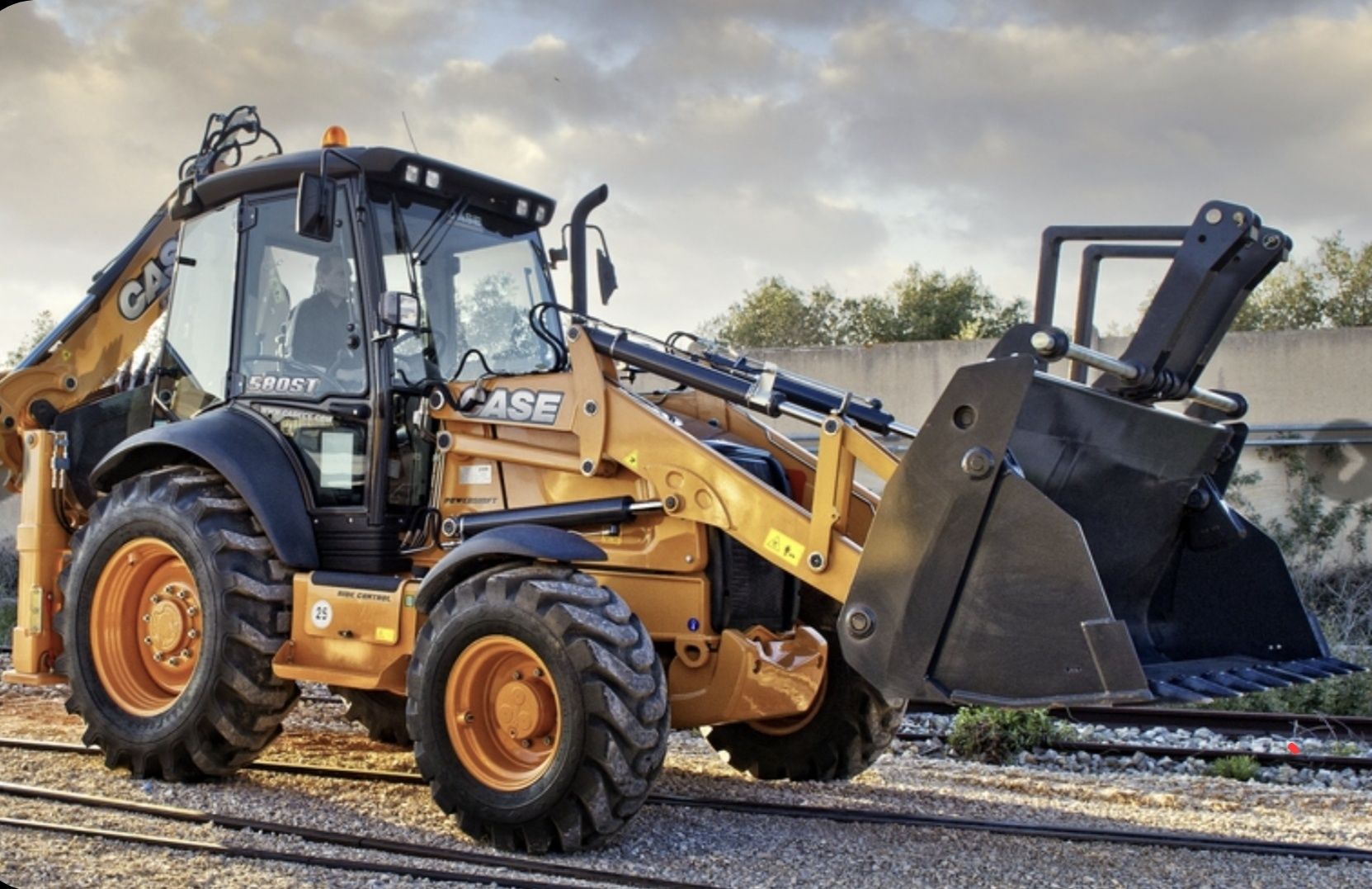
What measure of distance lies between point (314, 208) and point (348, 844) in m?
2.85

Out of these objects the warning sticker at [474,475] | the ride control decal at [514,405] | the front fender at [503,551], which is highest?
the ride control decal at [514,405]

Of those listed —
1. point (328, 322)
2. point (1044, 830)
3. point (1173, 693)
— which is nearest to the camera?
point (1173, 693)

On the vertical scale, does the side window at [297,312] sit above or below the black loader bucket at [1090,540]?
above

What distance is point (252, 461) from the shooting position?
7.13 m

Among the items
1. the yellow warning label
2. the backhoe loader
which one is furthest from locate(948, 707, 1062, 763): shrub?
the yellow warning label

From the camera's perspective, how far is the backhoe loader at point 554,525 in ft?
17.7

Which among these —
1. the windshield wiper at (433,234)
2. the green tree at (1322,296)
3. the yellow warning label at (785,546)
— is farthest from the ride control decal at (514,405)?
the green tree at (1322,296)

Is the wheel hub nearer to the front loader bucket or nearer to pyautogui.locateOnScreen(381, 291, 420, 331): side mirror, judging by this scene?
the front loader bucket

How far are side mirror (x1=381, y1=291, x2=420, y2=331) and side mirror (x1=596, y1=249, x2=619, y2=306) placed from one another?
1103 millimetres

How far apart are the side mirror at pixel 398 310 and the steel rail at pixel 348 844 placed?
236 cm

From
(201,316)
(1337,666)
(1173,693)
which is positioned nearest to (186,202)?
(201,316)

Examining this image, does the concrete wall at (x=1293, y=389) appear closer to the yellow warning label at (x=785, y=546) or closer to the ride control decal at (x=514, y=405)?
the ride control decal at (x=514, y=405)

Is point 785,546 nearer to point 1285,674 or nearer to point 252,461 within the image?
point 1285,674

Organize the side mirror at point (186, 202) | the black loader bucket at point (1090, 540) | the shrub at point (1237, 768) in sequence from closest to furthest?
the black loader bucket at point (1090, 540)
the side mirror at point (186, 202)
the shrub at point (1237, 768)
